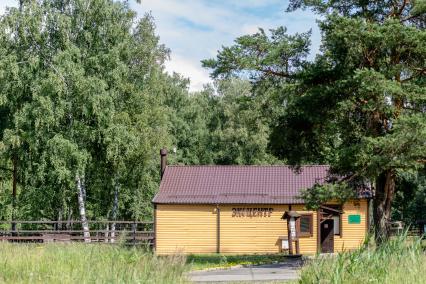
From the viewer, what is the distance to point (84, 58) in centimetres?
2769

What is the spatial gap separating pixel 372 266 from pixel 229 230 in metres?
18.0

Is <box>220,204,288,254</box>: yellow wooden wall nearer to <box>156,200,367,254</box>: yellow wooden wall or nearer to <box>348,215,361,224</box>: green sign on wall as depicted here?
<box>156,200,367,254</box>: yellow wooden wall

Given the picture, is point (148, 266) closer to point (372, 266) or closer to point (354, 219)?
point (372, 266)

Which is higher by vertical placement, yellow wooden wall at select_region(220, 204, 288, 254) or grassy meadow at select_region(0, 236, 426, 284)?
grassy meadow at select_region(0, 236, 426, 284)

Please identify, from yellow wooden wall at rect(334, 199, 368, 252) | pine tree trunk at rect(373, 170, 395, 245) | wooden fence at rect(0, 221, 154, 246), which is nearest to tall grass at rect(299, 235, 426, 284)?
pine tree trunk at rect(373, 170, 395, 245)

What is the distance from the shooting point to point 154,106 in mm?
31625

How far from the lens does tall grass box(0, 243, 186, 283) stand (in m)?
8.55

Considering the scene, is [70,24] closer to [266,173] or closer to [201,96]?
[266,173]

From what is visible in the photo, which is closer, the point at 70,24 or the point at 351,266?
the point at 351,266

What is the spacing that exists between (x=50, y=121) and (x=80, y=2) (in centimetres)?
557

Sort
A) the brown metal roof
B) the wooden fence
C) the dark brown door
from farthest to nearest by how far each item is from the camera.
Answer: the brown metal roof → the dark brown door → the wooden fence

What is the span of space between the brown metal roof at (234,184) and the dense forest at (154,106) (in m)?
2.31

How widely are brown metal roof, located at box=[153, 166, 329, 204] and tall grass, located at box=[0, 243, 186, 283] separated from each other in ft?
53.7

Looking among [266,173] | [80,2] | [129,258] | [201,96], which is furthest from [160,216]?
[201,96]
